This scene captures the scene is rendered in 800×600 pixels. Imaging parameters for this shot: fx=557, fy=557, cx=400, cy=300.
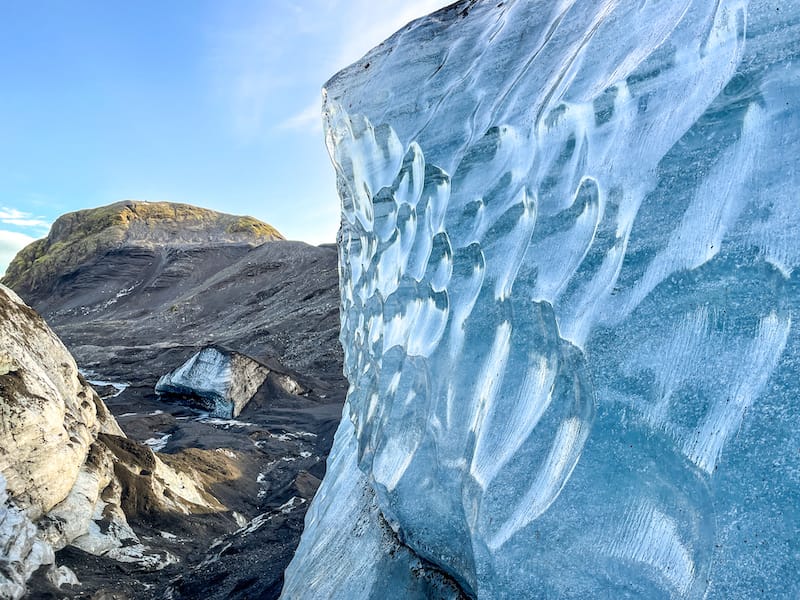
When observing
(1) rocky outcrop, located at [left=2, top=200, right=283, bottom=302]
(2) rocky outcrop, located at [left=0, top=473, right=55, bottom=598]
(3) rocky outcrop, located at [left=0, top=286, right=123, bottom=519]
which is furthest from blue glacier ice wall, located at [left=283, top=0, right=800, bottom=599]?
(1) rocky outcrop, located at [left=2, top=200, right=283, bottom=302]

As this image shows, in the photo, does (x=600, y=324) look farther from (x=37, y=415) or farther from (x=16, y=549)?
(x=37, y=415)

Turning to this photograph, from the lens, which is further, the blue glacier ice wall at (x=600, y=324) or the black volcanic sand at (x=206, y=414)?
the black volcanic sand at (x=206, y=414)

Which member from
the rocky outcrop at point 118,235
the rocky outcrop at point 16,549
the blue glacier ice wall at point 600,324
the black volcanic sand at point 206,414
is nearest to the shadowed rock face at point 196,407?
the black volcanic sand at point 206,414

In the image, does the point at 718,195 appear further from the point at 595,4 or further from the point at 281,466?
the point at 281,466

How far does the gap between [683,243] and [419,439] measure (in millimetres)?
1056

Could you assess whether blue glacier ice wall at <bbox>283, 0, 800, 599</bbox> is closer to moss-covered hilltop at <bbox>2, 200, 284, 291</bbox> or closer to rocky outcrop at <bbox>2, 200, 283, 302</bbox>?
rocky outcrop at <bbox>2, 200, 283, 302</bbox>

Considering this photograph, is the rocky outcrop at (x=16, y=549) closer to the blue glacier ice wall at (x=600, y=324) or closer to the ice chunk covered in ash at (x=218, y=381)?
the blue glacier ice wall at (x=600, y=324)

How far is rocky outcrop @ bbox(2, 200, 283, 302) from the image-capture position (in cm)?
3791

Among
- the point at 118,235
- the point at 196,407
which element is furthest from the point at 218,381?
the point at 118,235

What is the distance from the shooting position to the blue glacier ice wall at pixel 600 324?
3.35ft

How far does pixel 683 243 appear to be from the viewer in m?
1.18

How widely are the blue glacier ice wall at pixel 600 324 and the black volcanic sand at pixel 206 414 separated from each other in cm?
293

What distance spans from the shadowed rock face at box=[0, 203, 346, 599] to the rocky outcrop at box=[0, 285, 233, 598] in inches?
4.2

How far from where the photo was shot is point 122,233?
39281 millimetres
